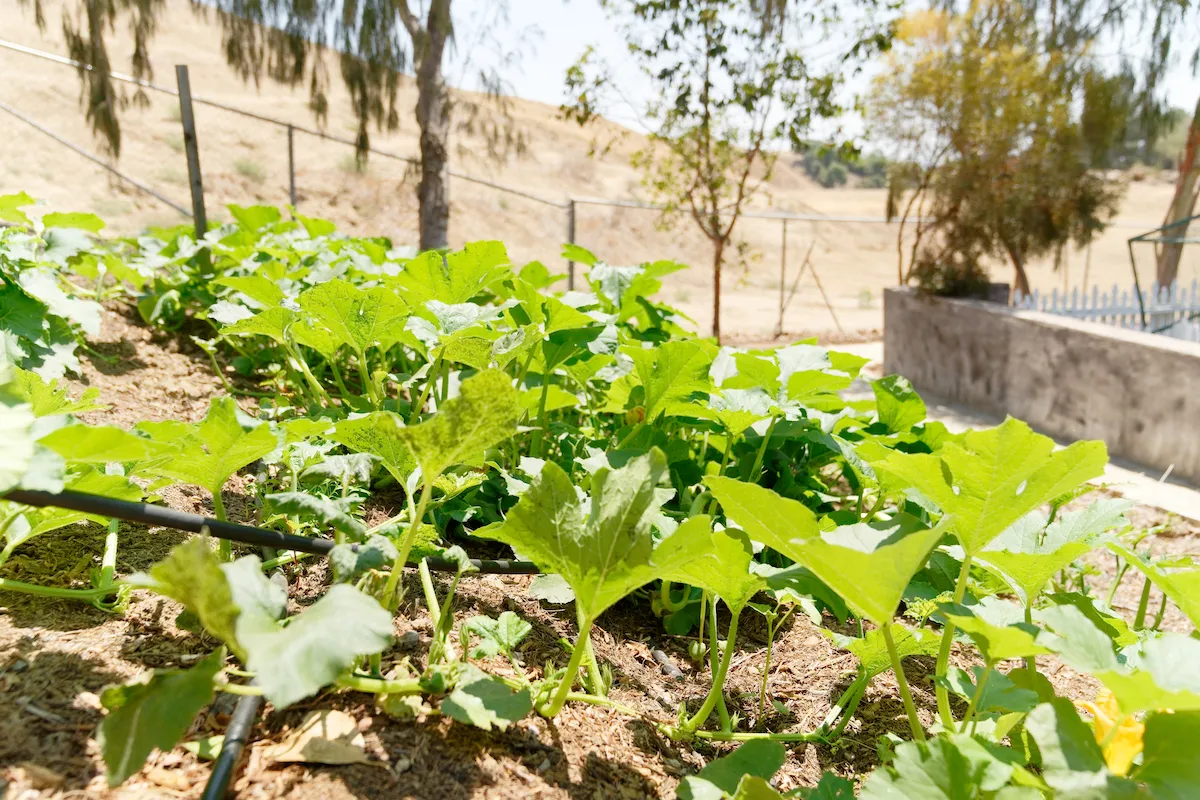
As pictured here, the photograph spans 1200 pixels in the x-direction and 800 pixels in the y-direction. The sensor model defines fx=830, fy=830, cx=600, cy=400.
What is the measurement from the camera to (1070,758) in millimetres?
728

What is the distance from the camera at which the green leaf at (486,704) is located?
34.3 inches

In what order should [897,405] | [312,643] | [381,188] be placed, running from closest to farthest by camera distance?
1. [312,643]
2. [897,405]
3. [381,188]

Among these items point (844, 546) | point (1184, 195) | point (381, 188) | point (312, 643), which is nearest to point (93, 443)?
point (312, 643)

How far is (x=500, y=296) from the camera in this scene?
2.17 metres

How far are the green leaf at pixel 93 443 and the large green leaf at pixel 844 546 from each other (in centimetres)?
56

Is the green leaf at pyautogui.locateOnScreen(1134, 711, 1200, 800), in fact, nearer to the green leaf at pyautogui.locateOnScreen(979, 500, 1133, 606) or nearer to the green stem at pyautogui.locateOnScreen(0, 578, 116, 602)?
the green leaf at pyautogui.locateOnScreen(979, 500, 1133, 606)

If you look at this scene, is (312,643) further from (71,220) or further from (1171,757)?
(71,220)

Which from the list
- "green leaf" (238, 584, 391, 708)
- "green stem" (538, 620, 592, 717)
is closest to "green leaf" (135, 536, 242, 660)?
"green leaf" (238, 584, 391, 708)

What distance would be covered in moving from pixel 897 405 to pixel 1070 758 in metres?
1.17

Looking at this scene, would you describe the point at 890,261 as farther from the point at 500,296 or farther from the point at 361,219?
the point at 500,296

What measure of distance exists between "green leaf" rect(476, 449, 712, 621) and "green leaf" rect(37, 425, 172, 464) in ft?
1.22

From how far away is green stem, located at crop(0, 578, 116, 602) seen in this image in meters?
1.00

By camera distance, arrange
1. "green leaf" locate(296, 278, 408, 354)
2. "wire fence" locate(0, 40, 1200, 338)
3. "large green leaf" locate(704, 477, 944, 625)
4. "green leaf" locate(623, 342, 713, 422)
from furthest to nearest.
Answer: "wire fence" locate(0, 40, 1200, 338) → "green leaf" locate(623, 342, 713, 422) → "green leaf" locate(296, 278, 408, 354) → "large green leaf" locate(704, 477, 944, 625)

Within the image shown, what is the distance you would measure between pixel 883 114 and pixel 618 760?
1155 cm
